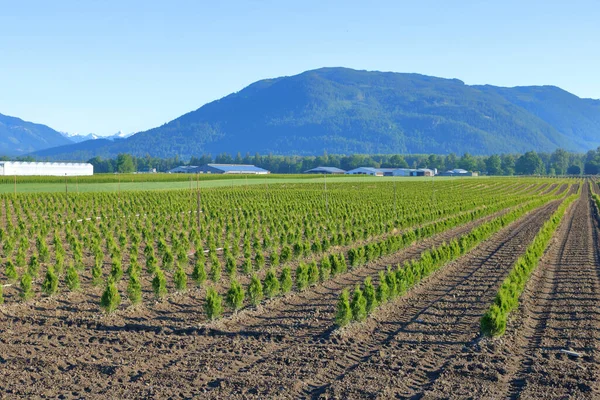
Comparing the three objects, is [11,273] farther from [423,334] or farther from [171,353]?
[423,334]

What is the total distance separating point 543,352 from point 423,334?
2.12m

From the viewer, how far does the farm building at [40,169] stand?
105m

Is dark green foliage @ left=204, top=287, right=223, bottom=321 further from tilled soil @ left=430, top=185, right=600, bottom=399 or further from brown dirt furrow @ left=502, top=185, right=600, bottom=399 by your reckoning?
brown dirt furrow @ left=502, top=185, right=600, bottom=399

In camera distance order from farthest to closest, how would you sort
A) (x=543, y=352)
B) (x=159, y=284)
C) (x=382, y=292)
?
(x=159, y=284) < (x=382, y=292) < (x=543, y=352)

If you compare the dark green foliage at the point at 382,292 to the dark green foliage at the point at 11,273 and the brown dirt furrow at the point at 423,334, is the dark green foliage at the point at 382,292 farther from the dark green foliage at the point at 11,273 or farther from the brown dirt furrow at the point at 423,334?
the dark green foliage at the point at 11,273

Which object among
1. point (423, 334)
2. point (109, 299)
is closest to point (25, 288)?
point (109, 299)

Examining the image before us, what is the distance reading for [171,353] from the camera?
1102 cm

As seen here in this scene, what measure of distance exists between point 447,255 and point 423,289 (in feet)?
12.7

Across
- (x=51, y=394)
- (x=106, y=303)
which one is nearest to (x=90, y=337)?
(x=106, y=303)

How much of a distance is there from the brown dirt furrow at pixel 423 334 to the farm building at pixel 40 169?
91.0 meters

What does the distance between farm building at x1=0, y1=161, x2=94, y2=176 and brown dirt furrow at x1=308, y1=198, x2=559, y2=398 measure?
299 feet

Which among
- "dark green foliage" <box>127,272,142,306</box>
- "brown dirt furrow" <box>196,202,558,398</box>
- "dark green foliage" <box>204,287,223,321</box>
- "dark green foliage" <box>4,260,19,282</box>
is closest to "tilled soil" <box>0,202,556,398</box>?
"brown dirt furrow" <box>196,202,558,398</box>

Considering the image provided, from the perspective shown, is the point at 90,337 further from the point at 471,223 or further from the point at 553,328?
the point at 471,223

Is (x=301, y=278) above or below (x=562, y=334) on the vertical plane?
above
